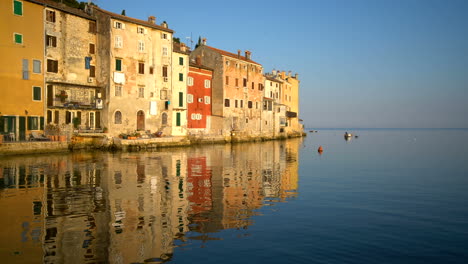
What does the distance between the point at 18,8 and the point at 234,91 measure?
33740mm

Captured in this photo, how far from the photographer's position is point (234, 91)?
6075 centimetres

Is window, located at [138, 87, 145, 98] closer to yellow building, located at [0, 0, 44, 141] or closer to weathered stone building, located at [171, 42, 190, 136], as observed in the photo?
weathered stone building, located at [171, 42, 190, 136]

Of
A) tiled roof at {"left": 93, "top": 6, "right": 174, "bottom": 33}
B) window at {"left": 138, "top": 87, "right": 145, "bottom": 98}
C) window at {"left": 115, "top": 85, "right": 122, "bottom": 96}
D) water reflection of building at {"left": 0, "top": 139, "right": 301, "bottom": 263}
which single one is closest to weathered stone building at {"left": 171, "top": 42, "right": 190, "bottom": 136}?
tiled roof at {"left": 93, "top": 6, "right": 174, "bottom": 33}

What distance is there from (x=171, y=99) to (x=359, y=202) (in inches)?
1378

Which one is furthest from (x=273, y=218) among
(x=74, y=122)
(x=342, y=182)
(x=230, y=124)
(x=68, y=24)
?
(x=230, y=124)

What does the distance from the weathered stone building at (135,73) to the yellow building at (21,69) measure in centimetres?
686

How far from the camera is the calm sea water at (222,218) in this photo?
365 inches

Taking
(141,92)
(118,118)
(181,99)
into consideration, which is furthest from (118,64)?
(181,99)

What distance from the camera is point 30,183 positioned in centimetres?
1859

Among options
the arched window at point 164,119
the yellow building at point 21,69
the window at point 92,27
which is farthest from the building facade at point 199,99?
the yellow building at point 21,69

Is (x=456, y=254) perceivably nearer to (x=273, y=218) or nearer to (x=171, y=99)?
(x=273, y=218)

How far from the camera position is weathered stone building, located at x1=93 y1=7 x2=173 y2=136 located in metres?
41.0

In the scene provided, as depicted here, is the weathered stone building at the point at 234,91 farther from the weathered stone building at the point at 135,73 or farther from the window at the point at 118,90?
the window at the point at 118,90

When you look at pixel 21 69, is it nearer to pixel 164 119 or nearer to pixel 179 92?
pixel 164 119
